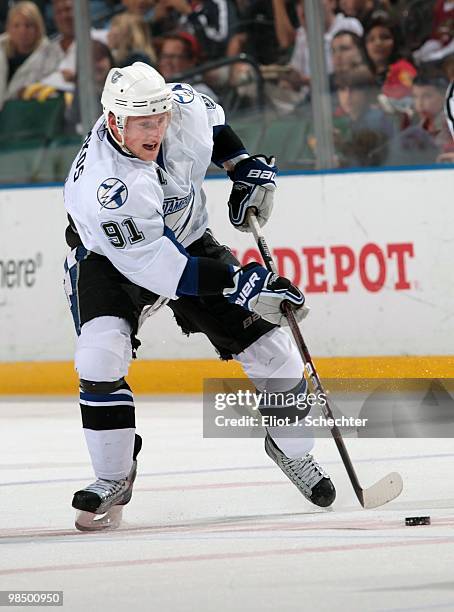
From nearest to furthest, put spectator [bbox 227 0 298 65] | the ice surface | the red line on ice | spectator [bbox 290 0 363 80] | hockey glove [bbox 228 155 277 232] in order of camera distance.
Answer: the ice surface < the red line on ice < hockey glove [bbox 228 155 277 232] < spectator [bbox 290 0 363 80] < spectator [bbox 227 0 298 65]

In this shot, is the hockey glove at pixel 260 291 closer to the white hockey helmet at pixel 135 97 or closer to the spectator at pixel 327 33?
the white hockey helmet at pixel 135 97

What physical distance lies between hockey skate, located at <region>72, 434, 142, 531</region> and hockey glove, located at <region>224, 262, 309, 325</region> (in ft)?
1.98

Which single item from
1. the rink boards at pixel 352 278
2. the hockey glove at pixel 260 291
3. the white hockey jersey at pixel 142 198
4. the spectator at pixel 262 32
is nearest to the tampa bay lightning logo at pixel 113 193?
the white hockey jersey at pixel 142 198

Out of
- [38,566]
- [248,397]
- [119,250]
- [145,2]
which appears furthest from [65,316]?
[38,566]

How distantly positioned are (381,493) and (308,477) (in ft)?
0.73

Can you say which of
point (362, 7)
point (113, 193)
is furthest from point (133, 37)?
point (113, 193)

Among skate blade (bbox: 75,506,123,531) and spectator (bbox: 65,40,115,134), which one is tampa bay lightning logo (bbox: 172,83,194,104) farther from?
spectator (bbox: 65,40,115,134)

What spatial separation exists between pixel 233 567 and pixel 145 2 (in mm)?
4953

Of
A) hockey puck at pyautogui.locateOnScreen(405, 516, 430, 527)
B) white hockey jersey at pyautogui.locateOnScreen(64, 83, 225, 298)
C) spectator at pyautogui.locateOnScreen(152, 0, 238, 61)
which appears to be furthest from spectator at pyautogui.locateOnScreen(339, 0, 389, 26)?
hockey puck at pyautogui.locateOnScreen(405, 516, 430, 527)

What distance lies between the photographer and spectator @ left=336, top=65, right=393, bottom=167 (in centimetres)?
777

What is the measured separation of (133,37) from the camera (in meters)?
8.10

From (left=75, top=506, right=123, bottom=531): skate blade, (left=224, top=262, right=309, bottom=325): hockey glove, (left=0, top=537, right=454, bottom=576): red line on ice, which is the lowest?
(left=75, top=506, right=123, bottom=531): skate blade

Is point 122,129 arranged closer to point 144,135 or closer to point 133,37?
point 144,135

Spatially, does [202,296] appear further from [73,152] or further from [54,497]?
[73,152]
